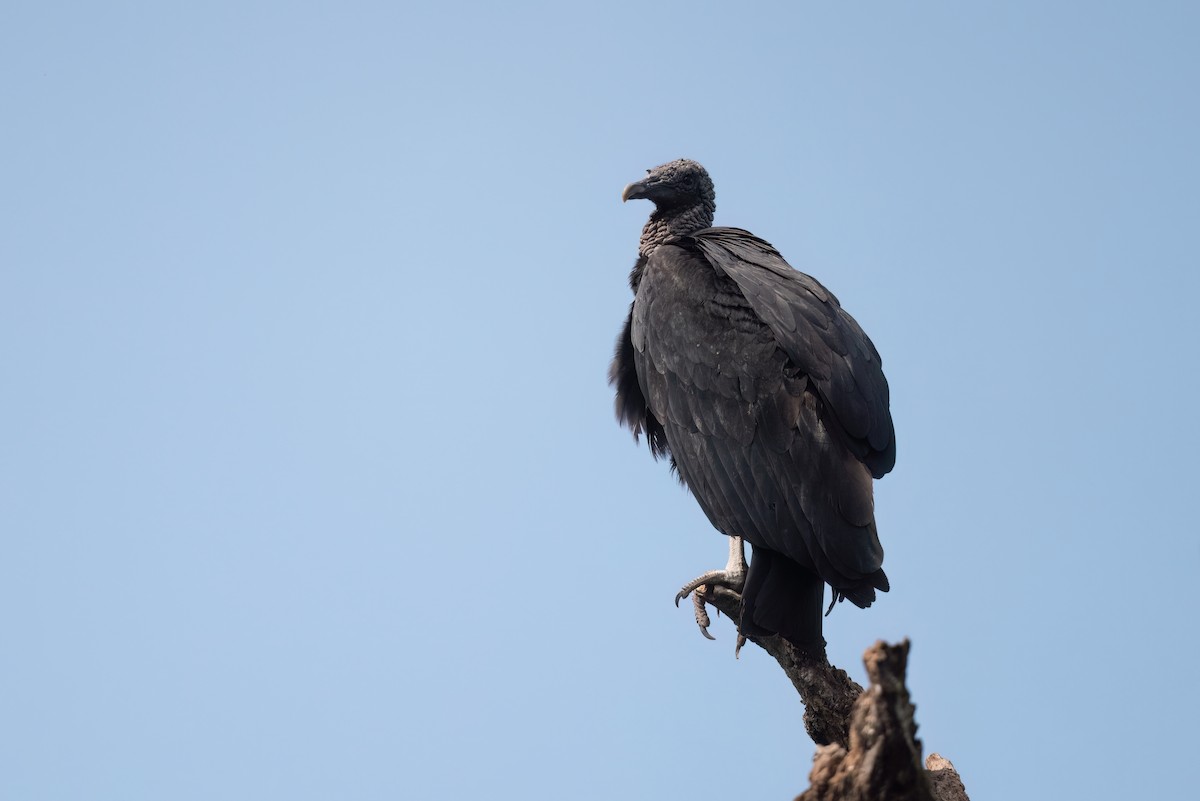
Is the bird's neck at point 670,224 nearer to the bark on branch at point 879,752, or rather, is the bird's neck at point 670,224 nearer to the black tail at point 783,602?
the black tail at point 783,602

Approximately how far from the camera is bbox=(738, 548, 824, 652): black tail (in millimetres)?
5098

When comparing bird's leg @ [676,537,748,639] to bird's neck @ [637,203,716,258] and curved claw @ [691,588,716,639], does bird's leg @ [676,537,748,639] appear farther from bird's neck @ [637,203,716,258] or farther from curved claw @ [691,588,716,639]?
bird's neck @ [637,203,716,258]

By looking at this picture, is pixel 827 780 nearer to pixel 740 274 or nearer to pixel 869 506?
pixel 869 506

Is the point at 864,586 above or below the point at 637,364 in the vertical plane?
below

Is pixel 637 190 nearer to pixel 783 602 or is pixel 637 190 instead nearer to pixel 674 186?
pixel 674 186

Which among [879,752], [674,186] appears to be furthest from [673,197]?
[879,752]

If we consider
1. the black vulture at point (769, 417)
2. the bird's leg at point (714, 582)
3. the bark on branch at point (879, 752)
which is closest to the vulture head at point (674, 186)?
the black vulture at point (769, 417)

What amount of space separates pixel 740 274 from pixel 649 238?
48.8 inches

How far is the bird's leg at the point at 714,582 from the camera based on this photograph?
577cm

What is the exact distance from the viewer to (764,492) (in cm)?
529

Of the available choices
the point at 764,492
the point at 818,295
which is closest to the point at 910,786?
the point at 764,492

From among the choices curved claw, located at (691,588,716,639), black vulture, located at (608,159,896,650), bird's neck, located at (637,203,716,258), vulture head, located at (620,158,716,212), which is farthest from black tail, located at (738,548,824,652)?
vulture head, located at (620,158,716,212)

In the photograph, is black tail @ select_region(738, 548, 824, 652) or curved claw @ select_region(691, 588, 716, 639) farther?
curved claw @ select_region(691, 588, 716, 639)

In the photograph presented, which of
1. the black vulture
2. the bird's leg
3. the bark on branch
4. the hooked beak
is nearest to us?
the bark on branch
